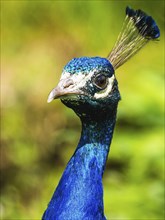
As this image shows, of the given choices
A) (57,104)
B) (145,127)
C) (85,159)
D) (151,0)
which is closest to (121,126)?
(145,127)

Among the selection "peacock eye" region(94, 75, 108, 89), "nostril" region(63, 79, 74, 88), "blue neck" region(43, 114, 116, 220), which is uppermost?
"peacock eye" region(94, 75, 108, 89)

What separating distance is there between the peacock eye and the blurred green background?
4.35 ft

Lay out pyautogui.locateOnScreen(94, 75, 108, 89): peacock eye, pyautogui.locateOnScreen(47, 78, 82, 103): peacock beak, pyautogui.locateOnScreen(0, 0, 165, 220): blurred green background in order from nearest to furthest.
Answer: pyautogui.locateOnScreen(47, 78, 82, 103): peacock beak, pyautogui.locateOnScreen(94, 75, 108, 89): peacock eye, pyautogui.locateOnScreen(0, 0, 165, 220): blurred green background

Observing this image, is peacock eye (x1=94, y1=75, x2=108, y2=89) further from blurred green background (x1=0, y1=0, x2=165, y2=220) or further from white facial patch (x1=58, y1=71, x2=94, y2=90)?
blurred green background (x1=0, y1=0, x2=165, y2=220)

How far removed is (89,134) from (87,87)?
0.70 feet

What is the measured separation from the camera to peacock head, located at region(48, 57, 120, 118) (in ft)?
7.90

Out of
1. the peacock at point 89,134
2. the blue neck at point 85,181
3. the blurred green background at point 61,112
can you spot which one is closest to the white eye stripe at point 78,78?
the peacock at point 89,134

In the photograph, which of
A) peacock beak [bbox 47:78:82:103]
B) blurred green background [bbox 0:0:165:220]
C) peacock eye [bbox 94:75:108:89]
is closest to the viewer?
peacock beak [bbox 47:78:82:103]

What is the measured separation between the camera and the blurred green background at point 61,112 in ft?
13.2

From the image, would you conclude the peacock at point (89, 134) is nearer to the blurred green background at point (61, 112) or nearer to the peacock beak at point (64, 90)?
the peacock beak at point (64, 90)

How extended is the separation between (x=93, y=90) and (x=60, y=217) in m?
0.39

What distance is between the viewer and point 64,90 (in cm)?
239

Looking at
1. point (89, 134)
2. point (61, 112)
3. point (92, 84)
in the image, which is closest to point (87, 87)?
point (92, 84)

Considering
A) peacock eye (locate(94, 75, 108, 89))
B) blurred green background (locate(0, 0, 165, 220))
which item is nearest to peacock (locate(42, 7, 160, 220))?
peacock eye (locate(94, 75, 108, 89))
